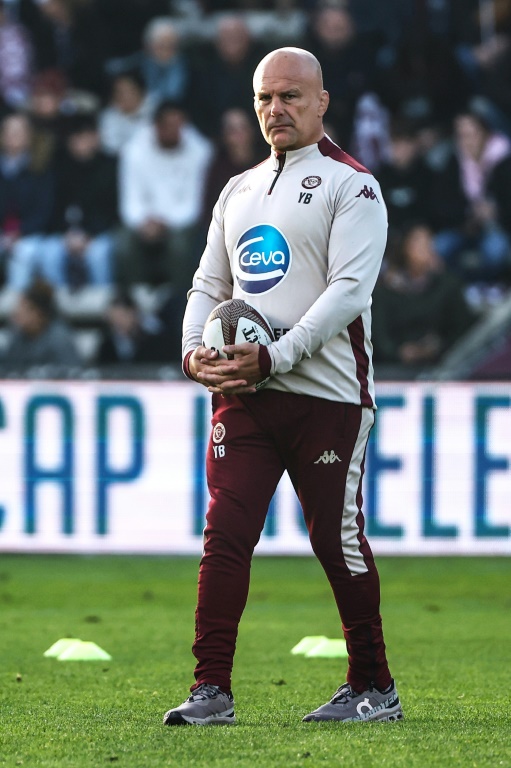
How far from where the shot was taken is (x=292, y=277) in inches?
172

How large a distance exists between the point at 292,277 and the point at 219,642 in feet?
3.55

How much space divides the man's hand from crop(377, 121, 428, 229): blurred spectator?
8729 mm

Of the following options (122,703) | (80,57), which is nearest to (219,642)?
(122,703)

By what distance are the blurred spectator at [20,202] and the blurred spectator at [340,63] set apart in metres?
2.72

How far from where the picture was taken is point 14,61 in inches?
572

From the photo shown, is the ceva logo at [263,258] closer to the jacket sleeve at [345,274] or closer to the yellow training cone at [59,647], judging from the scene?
the jacket sleeve at [345,274]

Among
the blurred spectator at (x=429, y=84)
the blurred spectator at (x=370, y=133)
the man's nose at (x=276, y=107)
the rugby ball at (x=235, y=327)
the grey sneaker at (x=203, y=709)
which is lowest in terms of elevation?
the grey sneaker at (x=203, y=709)

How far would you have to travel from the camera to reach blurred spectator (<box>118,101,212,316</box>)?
13031 millimetres

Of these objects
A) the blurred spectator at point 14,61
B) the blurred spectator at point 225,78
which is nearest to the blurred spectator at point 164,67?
the blurred spectator at point 225,78

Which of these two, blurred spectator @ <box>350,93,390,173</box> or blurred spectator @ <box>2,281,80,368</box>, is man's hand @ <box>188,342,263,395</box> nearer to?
blurred spectator @ <box>2,281,80,368</box>

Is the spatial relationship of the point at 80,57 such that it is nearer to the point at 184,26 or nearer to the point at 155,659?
the point at 184,26

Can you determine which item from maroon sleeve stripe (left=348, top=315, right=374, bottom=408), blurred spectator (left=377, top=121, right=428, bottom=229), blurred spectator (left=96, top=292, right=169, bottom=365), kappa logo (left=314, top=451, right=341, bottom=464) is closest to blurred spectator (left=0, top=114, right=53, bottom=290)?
blurred spectator (left=96, top=292, right=169, bottom=365)

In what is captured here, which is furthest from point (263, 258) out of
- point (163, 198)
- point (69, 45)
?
point (69, 45)

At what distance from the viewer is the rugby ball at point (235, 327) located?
168 inches
